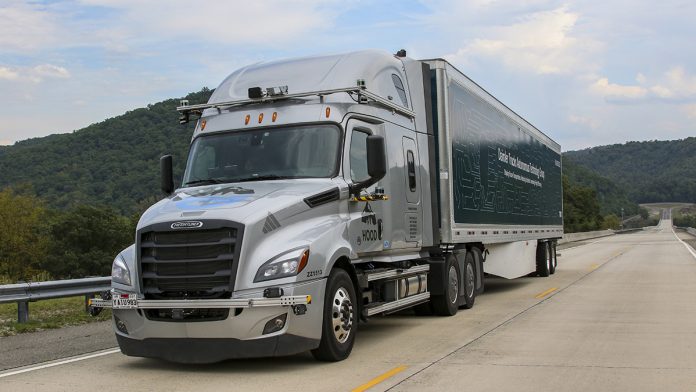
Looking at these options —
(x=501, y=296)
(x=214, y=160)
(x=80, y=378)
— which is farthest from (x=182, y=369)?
(x=501, y=296)

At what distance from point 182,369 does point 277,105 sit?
3313mm

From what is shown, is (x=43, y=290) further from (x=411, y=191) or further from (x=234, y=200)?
(x=411, y=191)

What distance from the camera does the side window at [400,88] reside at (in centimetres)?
1094

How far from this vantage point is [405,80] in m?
11.4

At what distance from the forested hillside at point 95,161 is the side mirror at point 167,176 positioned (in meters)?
51.0

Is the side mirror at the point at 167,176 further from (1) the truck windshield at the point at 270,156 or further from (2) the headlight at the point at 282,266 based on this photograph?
(2) the headlight at the point at 282,266

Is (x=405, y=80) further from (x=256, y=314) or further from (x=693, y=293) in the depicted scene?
(x=693, y=293)

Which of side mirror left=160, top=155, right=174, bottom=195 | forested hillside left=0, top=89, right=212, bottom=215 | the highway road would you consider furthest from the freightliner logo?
forested hillside left=0, top=89, right=212, bottom=215

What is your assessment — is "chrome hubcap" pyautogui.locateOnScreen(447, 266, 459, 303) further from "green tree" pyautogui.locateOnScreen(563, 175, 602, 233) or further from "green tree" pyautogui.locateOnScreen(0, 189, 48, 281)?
"green tree" pyautogui.locateOnScreen(563, 175, 602, 233)

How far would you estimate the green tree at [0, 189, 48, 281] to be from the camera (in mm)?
75500

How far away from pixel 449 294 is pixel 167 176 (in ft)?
17.0

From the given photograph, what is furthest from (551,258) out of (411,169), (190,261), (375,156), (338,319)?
(190,261)

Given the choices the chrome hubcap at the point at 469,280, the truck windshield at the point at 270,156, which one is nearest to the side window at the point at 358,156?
the truck windshield at the point at 270,156

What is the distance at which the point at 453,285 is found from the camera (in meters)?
12.6
